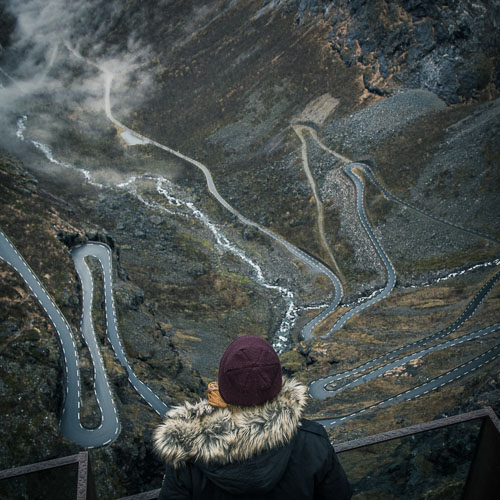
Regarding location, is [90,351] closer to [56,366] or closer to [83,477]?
[56,366]

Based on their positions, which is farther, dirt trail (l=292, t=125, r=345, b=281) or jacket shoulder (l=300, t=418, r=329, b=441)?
dirt trail (l=292, t=125, r=345, b=281)

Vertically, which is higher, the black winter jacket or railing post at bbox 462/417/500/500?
the black winter jacket


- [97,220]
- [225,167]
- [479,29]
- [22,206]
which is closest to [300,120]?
[225,167]

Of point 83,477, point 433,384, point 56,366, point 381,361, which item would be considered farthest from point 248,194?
point 83,477

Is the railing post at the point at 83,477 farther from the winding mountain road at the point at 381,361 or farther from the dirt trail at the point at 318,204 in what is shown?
the dirt trail at the point at 318,204

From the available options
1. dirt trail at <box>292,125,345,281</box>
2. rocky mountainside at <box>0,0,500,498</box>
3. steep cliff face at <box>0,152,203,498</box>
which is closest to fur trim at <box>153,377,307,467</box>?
rocky mountainside at <box>0,0,500,498</box>

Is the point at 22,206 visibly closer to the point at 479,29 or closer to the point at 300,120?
the point at 300,120

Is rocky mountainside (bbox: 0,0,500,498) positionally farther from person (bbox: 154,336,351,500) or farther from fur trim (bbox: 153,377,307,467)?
fur trim (bbox: 153,377,307,467)
